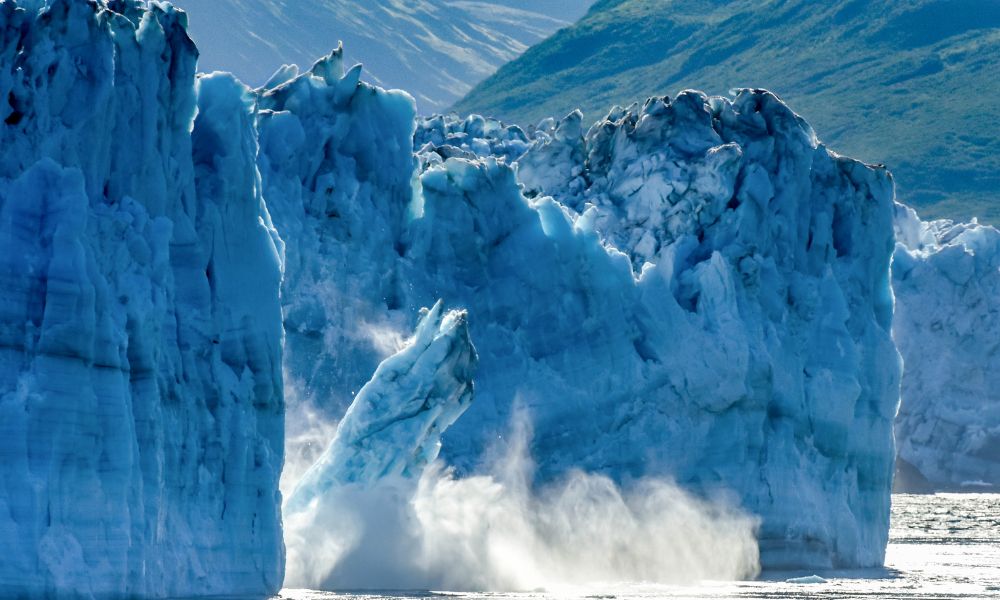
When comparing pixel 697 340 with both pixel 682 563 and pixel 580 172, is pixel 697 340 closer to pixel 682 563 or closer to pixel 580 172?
pixel 682 563

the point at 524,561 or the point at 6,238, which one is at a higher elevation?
the point at 6,238

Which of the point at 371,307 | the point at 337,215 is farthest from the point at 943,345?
the point at 337,215

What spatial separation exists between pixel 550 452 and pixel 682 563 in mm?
3514

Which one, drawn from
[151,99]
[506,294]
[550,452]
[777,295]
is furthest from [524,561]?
[151,99]

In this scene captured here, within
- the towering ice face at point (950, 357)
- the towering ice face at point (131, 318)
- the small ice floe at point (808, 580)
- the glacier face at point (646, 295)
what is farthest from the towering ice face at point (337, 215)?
the towering ice face at point (950, 357)

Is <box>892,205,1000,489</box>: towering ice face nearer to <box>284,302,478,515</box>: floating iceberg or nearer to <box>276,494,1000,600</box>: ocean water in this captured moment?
<box>276,494,1000,600</box>: ocean water

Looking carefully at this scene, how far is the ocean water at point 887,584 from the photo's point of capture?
36000 mm

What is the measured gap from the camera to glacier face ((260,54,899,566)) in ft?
138

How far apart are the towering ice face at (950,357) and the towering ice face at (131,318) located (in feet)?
175

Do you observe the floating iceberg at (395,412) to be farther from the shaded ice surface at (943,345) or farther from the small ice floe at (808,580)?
the shaded ice surface at (943,345)

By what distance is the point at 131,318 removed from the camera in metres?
28.8

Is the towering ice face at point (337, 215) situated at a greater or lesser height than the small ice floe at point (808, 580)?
greater

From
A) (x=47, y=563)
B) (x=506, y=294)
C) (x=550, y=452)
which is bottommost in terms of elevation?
(x=47, y=563)

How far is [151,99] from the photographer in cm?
3048
